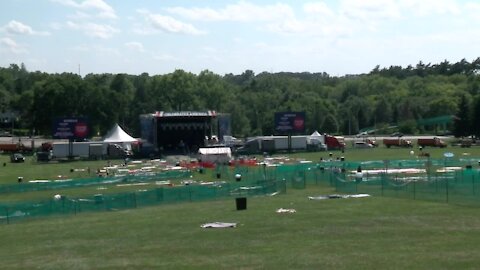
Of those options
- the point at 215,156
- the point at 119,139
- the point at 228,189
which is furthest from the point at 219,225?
the point at 119,139

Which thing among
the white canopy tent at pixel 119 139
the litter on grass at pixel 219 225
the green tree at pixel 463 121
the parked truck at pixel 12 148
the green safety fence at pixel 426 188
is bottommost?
the litter on grass at pixel 219 225

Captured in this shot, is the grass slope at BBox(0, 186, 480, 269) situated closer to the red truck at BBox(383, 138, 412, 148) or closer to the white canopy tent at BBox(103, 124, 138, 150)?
the white canopy tent at BBox(103, 124, 138, 150)

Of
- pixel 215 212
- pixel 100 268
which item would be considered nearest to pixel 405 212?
pixel 215 212

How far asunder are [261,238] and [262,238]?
38mm

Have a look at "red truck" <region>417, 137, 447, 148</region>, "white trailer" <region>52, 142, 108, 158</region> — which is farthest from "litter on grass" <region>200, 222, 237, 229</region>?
"red truck" <region>417, 137, 447, 148</region>

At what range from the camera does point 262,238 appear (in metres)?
28.8

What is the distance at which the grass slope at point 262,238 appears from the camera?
23516 mm

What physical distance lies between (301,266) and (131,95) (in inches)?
7072

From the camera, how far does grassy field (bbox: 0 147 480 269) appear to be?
23547 millimetres

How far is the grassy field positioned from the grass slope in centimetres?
3

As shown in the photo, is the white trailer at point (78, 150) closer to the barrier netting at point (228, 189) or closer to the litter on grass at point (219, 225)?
the barrier netting at point (228, 189)

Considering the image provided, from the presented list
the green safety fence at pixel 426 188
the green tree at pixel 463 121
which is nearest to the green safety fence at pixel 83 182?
the green safety fence at pixel 426 188

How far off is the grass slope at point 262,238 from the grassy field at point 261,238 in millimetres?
32

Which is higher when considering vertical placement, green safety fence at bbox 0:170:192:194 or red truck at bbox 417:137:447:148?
red truck at bbox 417:137:447:148
